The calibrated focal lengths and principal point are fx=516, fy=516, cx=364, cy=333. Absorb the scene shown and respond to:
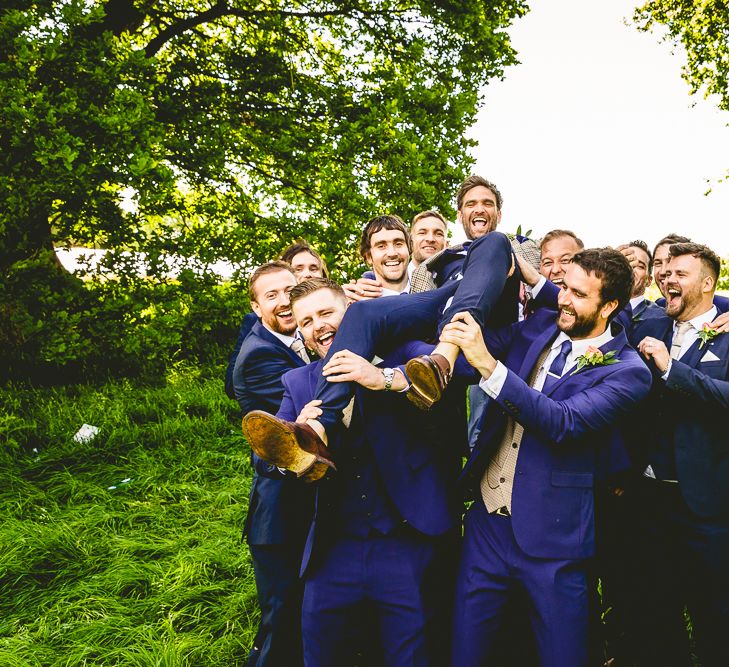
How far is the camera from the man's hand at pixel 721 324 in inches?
114

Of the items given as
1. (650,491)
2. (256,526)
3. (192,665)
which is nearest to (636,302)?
(650,491)

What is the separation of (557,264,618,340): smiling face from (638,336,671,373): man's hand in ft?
1.49

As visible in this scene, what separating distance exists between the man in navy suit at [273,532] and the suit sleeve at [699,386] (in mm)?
2050

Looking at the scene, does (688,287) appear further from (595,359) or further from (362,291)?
(362,291)

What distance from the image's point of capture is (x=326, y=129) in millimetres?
8281

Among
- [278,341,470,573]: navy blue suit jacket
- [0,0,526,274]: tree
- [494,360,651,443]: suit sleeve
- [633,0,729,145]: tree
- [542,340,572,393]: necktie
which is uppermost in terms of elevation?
[633,0,729,145]: tree

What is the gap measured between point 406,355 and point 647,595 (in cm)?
198

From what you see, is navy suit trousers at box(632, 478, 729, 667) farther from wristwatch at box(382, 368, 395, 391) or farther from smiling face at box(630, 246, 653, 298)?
smiling face at box(630, 246, 653, 298)

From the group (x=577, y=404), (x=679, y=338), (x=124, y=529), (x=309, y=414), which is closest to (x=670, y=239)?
(x=679, y=338)

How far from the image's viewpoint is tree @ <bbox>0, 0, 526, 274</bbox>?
5.58 meters

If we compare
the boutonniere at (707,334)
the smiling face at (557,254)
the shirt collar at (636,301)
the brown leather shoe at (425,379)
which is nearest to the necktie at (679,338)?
the boutonniere at (707,334)

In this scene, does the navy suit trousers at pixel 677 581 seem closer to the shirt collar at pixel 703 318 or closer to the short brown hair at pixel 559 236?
the shirt collar at pixel 703 318

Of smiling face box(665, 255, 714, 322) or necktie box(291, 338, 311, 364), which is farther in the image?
necktie box(291, 338, 311, 364)

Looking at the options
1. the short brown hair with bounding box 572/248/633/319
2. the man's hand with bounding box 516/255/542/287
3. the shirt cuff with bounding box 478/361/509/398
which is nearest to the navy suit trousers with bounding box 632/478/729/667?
the short brown hair with bounding box 572/248/633/319
